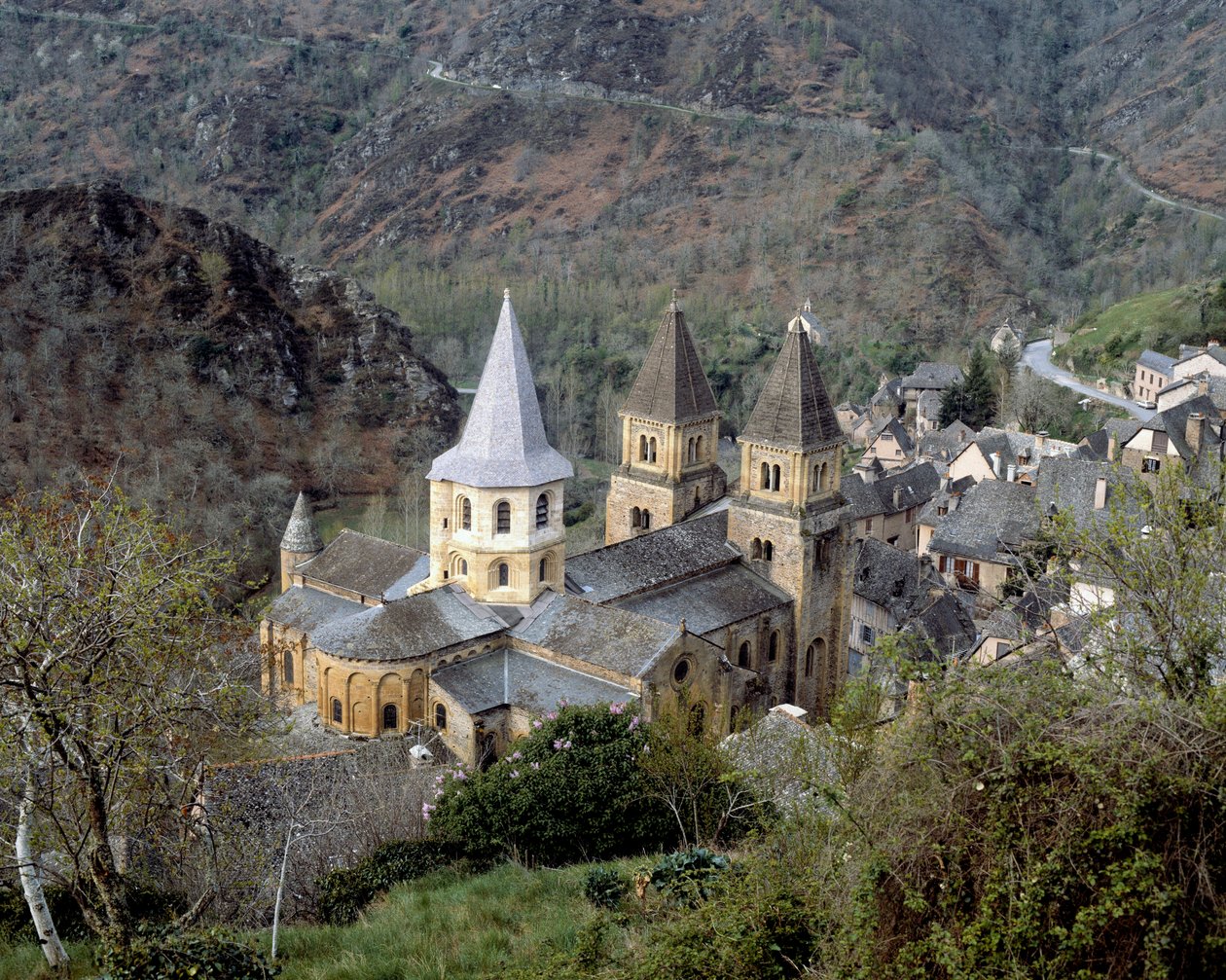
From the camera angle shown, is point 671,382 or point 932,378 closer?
point 671,382

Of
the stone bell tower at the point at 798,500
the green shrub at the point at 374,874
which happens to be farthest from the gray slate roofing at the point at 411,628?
the stone bell tower at the point at 798,500

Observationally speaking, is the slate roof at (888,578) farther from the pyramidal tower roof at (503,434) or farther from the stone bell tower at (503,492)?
the pyramidal tower roof at (503,434)

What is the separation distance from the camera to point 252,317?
7431 cm

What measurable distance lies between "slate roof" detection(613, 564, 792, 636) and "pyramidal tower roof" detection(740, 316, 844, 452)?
4368 millimetres

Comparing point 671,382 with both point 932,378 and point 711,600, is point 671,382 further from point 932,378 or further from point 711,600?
point 932,378

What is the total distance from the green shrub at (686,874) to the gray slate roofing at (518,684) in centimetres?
1293

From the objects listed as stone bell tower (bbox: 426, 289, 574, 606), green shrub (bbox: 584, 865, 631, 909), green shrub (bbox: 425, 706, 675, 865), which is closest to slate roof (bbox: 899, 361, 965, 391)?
stone bell tower (bbox: 426, 289, 574, 606)

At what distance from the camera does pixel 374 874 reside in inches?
860

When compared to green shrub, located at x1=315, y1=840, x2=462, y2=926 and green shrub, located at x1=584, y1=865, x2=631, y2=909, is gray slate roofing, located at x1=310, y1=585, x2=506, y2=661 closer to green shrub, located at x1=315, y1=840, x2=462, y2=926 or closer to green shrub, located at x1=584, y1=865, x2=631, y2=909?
green shrub, located at x1=315, y1=840, x2=462, y2=926

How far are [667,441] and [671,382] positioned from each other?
1957 millimetres

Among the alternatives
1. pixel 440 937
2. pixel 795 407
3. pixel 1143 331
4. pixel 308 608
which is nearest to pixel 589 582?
pixel 795 407

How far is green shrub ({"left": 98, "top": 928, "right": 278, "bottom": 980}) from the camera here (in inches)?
545

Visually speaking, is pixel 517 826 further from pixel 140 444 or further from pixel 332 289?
pixel 332 289

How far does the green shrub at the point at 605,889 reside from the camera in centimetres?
1898
